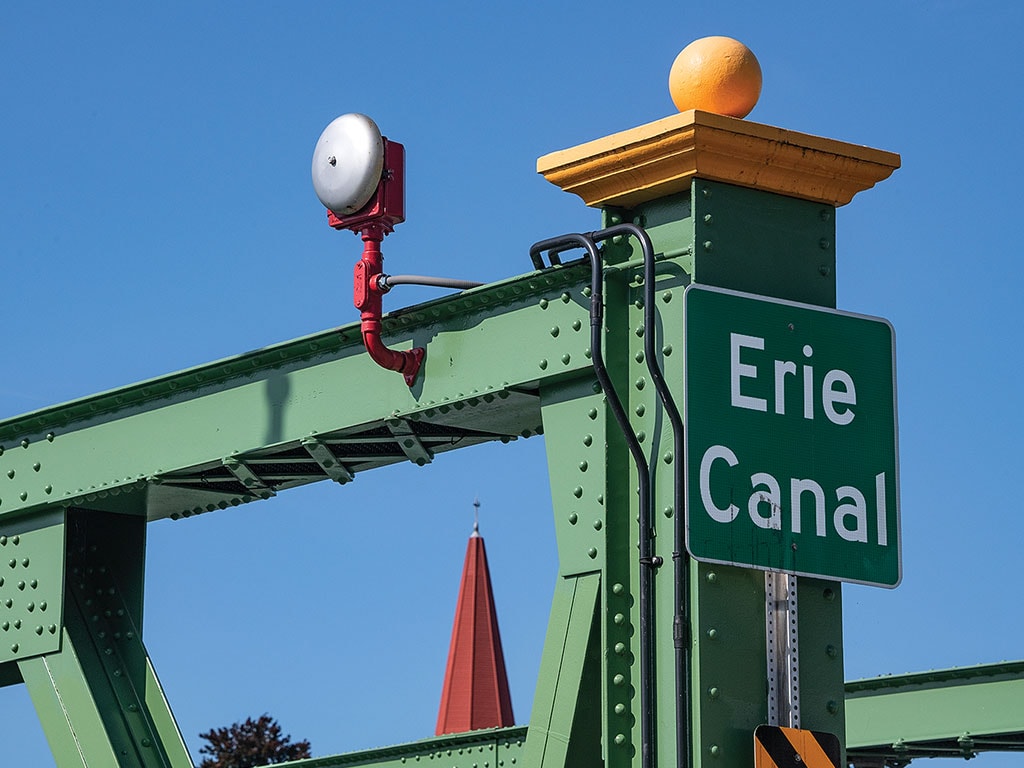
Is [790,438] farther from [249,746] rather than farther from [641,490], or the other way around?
[249,746]

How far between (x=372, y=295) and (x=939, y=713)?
7716 millimetres

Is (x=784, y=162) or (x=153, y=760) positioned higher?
(x=784, y=162)

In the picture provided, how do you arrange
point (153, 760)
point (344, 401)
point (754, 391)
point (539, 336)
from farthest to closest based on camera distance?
1. point (153, 760)
2. point (344, 401)
3. point (539, 336)
4. point (754, 391)

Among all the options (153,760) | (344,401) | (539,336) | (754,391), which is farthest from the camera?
(153,760)

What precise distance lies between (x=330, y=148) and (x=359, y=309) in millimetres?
819

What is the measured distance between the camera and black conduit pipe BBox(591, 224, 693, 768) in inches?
350

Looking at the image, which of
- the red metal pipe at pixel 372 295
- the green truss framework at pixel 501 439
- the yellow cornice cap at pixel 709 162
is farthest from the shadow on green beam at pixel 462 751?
the yellow cornice cap at pixel 709 162

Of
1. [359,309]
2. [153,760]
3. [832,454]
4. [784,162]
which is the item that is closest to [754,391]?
[832,454]

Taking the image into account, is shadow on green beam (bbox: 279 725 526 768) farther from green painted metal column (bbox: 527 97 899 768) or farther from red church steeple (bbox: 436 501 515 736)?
red church steeple (bbox: 436 501 515 736)

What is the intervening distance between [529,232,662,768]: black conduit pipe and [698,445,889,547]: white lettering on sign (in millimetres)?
323

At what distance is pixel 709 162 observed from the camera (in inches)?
368

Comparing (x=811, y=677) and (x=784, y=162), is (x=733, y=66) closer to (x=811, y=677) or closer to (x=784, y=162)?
(x=784, y=162)

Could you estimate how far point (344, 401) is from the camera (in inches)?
426

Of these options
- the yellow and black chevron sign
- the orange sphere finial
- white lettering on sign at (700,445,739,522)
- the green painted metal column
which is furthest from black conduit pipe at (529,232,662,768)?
the orange sphere finial
